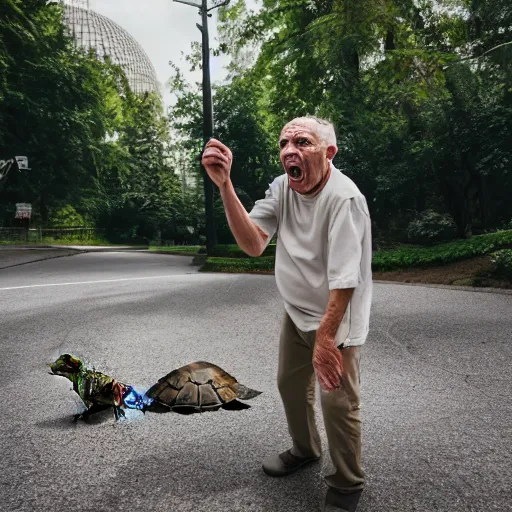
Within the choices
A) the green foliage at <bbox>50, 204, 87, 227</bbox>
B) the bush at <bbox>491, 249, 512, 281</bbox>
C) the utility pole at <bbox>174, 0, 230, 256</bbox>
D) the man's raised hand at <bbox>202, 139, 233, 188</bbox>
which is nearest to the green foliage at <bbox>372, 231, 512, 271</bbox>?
the bush at <bbox>491, 249, 512, 281</bbox>

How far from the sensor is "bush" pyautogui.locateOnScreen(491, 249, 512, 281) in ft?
36.1

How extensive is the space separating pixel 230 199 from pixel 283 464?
1.46 metres

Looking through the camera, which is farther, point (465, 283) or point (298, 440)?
point (465, 283)

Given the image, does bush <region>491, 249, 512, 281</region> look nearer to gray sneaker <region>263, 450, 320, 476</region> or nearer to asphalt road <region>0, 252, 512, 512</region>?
asphalt road <region>0, 252, 512, 512</region>

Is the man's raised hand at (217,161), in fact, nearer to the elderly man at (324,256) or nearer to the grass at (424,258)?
the elderly man at (324,256)

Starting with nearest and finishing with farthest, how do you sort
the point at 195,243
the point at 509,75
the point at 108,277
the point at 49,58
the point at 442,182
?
the point at 108,277
the point at 509,75
the point at 442,182
the point at 49,58
the point at 195,243

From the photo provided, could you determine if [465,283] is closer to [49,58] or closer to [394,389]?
[394,389]

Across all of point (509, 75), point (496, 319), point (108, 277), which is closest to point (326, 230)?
point (496, 319)

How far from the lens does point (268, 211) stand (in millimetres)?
2449

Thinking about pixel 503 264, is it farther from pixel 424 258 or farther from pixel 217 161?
pixel 217 161

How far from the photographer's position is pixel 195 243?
36.0 metres

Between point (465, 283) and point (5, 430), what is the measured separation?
400 inches

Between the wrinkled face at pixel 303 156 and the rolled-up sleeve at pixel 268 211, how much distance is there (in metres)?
0.17

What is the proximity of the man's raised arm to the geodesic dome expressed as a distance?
50.4m
